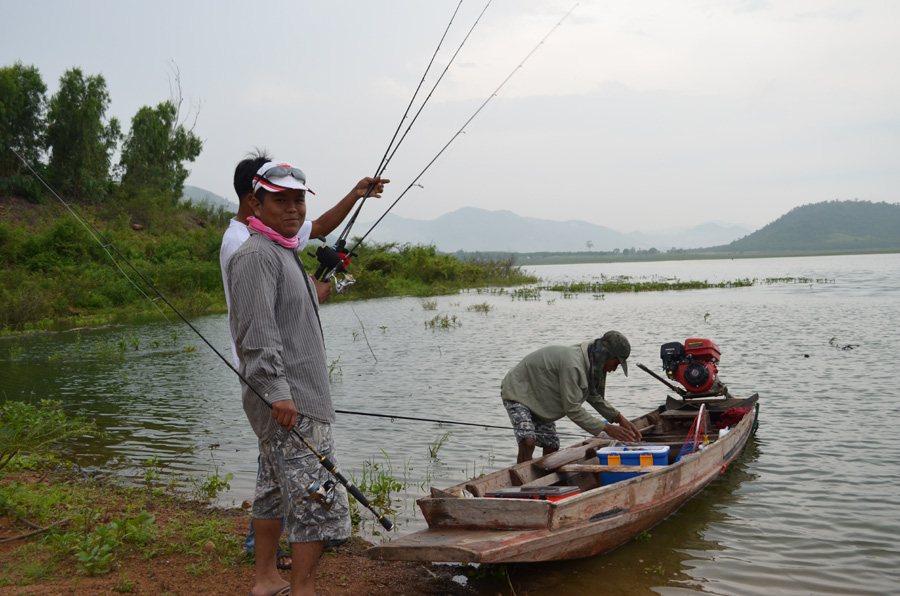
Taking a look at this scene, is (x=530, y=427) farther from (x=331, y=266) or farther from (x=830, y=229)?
(x=830, y=229)

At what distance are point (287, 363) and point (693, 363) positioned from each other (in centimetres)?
655

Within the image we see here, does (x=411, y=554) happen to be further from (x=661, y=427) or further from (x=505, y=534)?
(x=661, y=427)

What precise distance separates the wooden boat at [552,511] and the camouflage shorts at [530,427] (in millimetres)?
318

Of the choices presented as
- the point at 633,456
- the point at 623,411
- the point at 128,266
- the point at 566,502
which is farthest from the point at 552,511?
the point at 128,266

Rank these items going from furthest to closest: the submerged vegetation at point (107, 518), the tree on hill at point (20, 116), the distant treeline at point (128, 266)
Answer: the tree on hill at point (20, 116) → the distant treeline at point (128, 266) → the submerged vegetation at point (107, 518)

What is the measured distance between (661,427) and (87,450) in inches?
256

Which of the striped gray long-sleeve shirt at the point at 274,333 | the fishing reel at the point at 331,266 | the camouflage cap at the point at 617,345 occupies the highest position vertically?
the fishing reel at the point at 331,266

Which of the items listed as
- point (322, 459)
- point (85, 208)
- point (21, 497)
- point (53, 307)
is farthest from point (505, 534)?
point (85, 208)

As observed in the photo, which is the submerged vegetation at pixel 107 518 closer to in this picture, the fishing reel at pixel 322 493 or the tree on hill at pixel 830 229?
the fishing reel at pixel 322 493

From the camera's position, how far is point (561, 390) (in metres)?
5.99

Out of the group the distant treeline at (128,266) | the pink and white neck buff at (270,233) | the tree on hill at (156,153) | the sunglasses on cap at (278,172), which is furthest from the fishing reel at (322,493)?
the tree on hill at (156,153)

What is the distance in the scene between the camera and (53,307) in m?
22.4

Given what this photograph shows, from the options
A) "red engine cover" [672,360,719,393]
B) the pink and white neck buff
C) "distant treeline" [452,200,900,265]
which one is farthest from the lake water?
"distant treeline" [452,200,900,265]

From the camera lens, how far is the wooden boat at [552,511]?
3.92m
